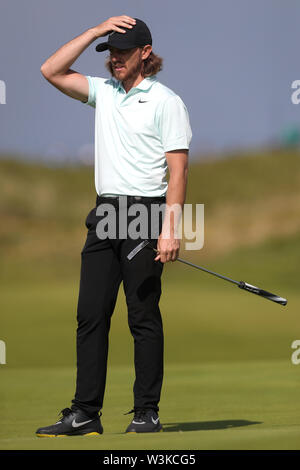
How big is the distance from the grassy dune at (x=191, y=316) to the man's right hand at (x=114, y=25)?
1970 mm

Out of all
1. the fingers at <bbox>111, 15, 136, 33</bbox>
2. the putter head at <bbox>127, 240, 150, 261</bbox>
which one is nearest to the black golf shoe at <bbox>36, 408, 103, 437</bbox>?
the putter head at <bbox>127, 240, 150, 261</bbox>

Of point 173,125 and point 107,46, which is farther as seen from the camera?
point 107,46

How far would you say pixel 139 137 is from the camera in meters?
4.74

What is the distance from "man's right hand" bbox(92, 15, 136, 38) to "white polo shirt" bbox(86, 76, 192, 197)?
0.28m

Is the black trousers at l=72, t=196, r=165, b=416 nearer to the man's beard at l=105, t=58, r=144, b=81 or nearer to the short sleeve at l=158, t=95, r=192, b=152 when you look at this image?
the short sleeve at l=158, t=95, r=192, b=152

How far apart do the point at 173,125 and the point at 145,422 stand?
1.44 m

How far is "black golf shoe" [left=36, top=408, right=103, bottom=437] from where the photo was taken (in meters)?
4.74

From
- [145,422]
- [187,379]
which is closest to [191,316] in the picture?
[187,379]

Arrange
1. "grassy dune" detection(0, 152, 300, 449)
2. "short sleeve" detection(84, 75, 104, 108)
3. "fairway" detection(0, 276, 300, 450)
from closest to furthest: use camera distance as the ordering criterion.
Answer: "fairway" detection(0, 276, 300, 450)
"short sleeve" detection(84, 75, 104, 108)
"grassy dune" detection(0, 152, 300, 449)

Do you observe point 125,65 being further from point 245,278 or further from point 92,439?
point 245,278

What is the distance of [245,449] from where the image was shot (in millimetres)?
3732

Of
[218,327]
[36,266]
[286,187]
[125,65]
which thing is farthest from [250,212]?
[125,65]

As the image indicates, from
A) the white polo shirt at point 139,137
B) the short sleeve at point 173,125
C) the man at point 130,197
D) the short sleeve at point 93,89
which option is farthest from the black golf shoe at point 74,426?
the short sleeve at point 93,89

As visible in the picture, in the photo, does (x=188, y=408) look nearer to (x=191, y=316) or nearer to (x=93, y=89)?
(x=93, y=89)
